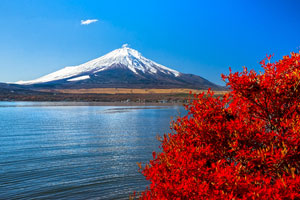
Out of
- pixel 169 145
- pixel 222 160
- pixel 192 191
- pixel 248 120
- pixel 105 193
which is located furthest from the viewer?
pixel 105 193

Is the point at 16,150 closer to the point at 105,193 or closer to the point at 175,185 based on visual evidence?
the point at 105,193

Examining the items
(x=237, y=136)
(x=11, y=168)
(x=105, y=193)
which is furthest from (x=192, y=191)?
(x=11, y=168)

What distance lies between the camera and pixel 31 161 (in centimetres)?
1906

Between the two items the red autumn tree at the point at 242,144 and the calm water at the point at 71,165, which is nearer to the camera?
the red autumn tree at the point at 242,144

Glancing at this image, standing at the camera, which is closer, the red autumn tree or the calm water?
the red autumn tree

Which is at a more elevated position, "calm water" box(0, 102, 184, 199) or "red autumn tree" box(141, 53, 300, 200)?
"red autumn tree" box(141, 53, 300, 200)

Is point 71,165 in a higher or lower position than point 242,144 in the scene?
lower

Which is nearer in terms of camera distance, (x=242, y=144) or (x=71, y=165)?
(x=242, y=144)

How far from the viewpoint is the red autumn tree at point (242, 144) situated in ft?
18.8

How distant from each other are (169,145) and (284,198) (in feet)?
10.2

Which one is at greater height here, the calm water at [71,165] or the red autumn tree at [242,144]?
the red autumn tree at [242,144]

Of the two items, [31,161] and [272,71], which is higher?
[272,71]

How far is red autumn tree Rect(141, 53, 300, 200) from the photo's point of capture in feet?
18.8

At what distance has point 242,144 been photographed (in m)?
6.70
